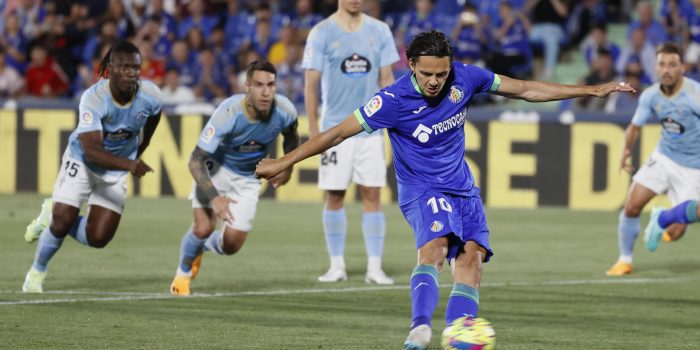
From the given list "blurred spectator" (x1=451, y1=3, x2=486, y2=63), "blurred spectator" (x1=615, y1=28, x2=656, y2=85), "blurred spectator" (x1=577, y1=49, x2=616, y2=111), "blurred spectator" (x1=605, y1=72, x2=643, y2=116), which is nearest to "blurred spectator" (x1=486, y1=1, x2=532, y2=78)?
"blurred spectator" (x1=451, y1=3, x2=486, y2=63)

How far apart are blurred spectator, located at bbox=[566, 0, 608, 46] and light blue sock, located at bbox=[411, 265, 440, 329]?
14.6 m

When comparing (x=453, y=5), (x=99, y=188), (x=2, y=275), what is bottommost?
(x=2, y=275)

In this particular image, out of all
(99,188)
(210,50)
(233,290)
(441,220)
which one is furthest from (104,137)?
(210,50)

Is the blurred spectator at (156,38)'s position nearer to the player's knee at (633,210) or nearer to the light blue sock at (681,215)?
the player's knee at (633,210)

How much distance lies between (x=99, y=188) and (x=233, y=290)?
138 centimetres

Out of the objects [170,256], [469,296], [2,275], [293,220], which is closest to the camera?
[469,296]

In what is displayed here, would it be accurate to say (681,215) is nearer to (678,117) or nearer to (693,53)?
(678,117)

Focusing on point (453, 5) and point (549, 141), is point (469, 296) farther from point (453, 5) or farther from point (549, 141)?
point (453, 5)

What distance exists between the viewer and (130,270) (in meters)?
11.5

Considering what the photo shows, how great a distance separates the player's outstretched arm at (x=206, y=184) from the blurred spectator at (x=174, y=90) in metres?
9.76

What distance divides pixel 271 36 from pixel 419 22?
256 cm

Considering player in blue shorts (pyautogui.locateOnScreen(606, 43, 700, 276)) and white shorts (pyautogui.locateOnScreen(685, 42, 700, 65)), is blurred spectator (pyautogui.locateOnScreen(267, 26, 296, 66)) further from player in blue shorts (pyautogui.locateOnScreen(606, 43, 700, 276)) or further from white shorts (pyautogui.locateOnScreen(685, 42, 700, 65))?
player in blue shorts (pyautogui.locateOnScreen(606, 43, 700, 276))

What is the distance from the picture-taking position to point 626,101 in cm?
1800

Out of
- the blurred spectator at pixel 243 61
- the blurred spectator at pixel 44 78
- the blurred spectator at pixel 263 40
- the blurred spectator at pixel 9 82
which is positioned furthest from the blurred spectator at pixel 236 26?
the blurred spectator at pixel 9 82
